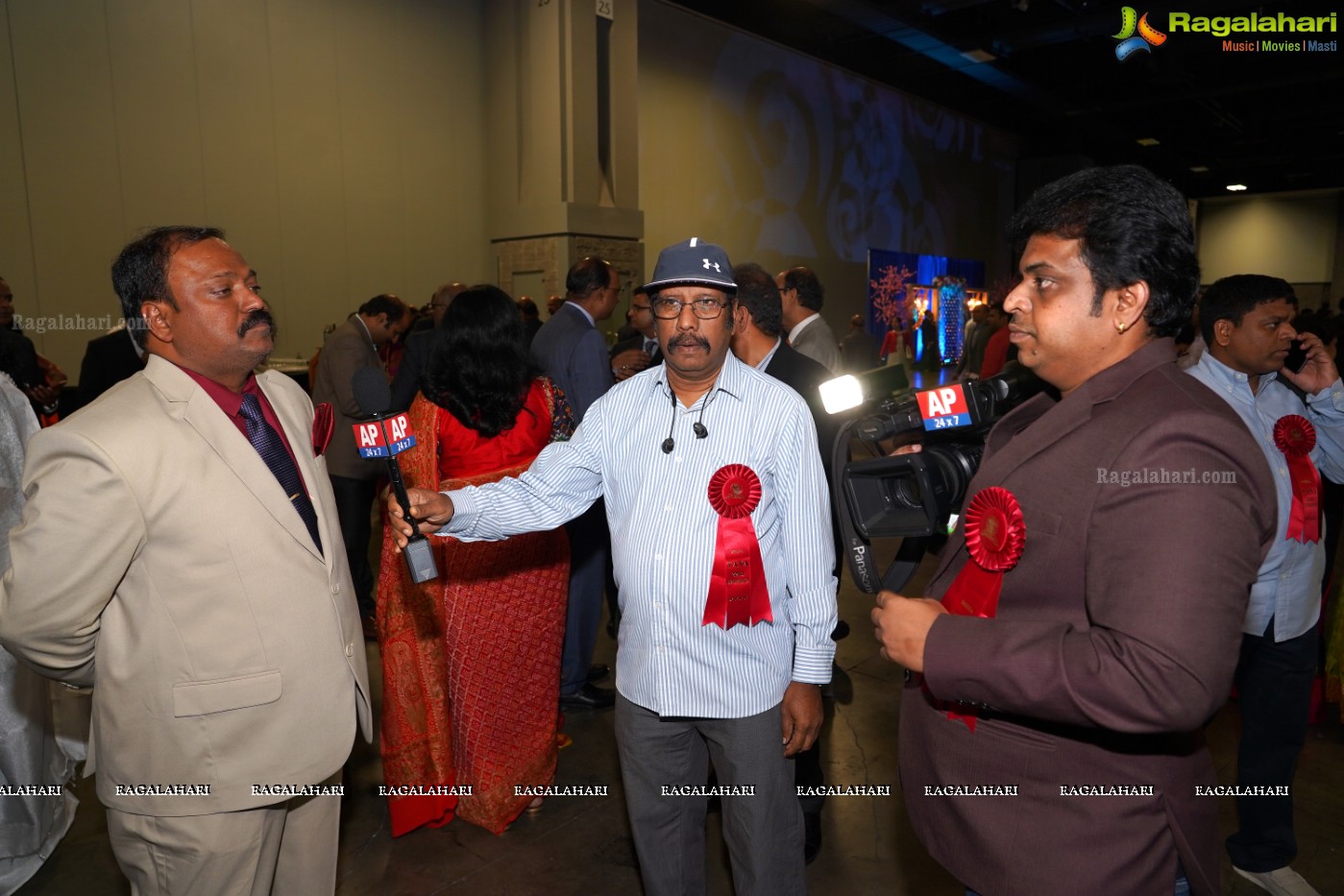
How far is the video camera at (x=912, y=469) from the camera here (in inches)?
49.9

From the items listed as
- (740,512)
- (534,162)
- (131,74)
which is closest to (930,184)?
(534,162)

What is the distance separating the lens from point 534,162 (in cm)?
941

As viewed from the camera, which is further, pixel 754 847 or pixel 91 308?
pixel 91 308

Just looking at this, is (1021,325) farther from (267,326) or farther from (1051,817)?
(267,326)

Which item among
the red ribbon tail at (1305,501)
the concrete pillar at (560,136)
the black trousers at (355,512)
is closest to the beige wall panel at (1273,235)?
the concrete pillar at (560,136)

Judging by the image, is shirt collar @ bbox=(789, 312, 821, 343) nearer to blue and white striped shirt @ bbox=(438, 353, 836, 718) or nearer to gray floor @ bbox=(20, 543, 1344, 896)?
gray floor @ bbox=(20, 543, 1344, 896)

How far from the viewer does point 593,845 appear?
2600 millimetres

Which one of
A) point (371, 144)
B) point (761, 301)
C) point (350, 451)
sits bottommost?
point (350, 451)

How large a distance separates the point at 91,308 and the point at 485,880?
7.06 metres

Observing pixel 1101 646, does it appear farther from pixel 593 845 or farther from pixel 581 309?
pixel 581 309

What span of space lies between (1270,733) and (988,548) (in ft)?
6.18

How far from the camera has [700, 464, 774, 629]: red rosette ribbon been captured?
1.69 meters

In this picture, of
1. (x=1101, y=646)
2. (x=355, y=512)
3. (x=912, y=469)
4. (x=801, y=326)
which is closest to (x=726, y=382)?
(x=912, y=469)

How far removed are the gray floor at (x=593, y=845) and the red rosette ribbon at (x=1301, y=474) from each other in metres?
1.07
